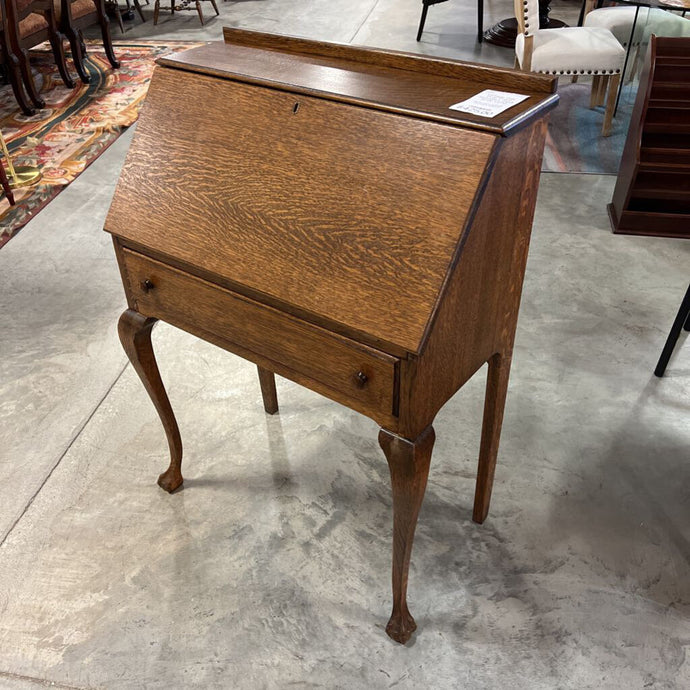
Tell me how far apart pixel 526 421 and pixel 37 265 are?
2362mm

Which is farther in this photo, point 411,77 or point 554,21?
point 554,21

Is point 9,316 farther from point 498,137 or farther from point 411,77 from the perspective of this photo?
point 498,137

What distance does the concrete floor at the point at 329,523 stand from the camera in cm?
164

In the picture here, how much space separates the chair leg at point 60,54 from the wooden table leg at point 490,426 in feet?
16.5

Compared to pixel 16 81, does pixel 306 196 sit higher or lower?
higher

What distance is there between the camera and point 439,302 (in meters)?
1.14

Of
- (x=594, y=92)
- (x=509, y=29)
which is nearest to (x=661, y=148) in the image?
(x=594, y=92)

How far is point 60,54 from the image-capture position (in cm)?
533

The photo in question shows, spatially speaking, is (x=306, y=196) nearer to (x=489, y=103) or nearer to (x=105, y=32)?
(x=489, y=103)

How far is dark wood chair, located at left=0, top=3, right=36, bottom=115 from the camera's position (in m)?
4.70

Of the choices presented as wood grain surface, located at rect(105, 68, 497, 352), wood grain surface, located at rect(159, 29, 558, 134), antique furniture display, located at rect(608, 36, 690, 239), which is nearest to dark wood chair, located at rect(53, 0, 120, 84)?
antique furniture display, located at rect(608, 36, 690, 239)

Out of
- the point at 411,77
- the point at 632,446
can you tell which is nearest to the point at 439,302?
the point at 411,77

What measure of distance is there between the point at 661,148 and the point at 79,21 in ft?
15.6

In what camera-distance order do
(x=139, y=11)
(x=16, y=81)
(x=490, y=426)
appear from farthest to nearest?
(x=139, y=11)
(x=16, y=81)
(x=490, y=426)
